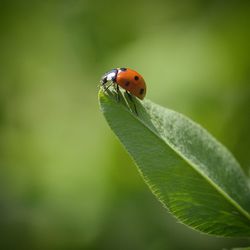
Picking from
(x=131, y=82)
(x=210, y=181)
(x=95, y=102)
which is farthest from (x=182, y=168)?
(x=95, y=102)

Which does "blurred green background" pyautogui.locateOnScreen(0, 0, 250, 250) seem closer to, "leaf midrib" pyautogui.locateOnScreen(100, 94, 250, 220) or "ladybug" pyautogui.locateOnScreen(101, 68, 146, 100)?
"ladybug" pyautogui.locateOnScreen(101, 68, 146, 100)

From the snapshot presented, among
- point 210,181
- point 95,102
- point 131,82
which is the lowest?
point 210,181

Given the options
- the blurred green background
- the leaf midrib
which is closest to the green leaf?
the leaf midrib

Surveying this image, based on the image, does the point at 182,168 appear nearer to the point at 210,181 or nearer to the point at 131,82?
the point at 210,181

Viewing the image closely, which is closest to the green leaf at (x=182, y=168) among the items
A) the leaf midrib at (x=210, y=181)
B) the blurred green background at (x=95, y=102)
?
the leaf midrib at (x=210, y=181)

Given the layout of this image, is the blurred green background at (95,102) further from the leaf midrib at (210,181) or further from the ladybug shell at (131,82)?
the leaf midrib at (210,181)
